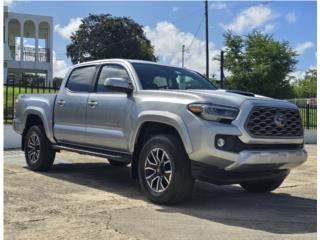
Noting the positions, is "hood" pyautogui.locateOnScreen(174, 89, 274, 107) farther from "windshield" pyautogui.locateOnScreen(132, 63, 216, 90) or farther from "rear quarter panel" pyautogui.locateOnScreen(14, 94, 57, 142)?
"rear quarter panel" pyautogui.locateOnScreen(14, 94, 57, 142)

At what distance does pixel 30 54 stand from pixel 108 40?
29330 millimetres

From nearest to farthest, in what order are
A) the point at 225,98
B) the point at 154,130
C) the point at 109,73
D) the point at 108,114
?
the point at 225,98 → the point at 154,130 → the point at 108,114 → the point at 109,73

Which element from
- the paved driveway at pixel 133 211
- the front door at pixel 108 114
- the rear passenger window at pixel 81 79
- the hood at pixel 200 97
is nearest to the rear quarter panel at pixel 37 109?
the rear passenger window at pixel 81 79

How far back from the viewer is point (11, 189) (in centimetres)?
692

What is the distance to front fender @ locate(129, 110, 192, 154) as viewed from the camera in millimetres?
5867

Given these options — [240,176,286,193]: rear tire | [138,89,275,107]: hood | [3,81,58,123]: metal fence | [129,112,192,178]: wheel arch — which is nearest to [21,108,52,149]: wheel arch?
[129,112,192,178]: wheel arch

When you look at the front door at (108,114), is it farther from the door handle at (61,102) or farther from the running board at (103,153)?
the door handle at (61,102)

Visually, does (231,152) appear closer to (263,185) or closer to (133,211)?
(133,211)

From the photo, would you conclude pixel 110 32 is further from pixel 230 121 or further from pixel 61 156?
pixel 230 121

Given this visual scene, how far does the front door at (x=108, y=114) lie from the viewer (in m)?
6.79

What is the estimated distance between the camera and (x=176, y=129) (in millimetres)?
6027

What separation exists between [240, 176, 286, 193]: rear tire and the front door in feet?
6.42

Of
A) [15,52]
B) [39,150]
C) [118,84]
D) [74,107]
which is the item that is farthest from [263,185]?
[15,52]

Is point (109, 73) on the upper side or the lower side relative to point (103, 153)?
upper
